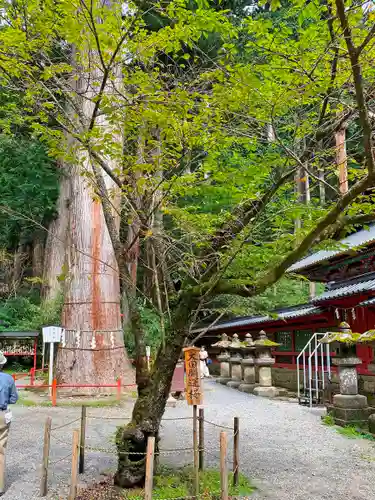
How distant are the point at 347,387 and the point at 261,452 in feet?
8.70

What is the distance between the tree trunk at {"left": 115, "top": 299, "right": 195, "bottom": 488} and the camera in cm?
469

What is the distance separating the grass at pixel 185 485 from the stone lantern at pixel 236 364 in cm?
1003

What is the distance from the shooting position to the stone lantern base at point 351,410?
8.09 meters

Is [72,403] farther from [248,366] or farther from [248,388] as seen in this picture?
[248,366]

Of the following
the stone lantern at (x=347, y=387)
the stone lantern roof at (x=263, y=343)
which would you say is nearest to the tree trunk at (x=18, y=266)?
the stone lantern roof at (x=263, y=343)

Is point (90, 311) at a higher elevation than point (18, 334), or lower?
higher

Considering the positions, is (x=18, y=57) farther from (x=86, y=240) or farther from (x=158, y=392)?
(x=86, y=240)

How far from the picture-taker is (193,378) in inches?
201

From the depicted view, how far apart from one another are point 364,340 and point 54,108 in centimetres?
602

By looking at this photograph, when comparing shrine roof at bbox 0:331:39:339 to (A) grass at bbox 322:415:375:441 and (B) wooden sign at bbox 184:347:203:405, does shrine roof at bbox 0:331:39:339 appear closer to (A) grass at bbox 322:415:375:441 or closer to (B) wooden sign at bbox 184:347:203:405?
(A) grass at bbox 322:415:375:441

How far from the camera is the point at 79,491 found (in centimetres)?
475

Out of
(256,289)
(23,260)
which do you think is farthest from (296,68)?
(23,260)

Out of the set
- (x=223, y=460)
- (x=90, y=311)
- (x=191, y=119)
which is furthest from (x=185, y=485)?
(x=90, y=311)

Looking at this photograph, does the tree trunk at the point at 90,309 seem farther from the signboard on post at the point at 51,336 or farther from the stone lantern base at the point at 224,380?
the stone lantern base at the point at 224,380
